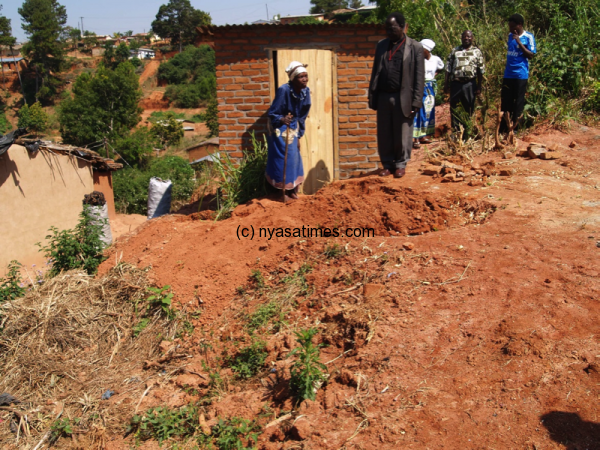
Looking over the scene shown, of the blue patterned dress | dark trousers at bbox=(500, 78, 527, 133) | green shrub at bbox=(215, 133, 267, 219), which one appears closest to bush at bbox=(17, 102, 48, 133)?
green shrub at bbox=(215, 133, 267, 219)

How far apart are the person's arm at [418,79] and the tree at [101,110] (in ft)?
88.5

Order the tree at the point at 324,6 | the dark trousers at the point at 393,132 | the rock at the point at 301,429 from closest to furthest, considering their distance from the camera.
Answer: the rock at the point at 301,429 < the dark trousers at the point at 393,132 < the tree at the point at 324,6

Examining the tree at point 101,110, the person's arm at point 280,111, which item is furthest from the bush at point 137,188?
the person's arm at point 280,111

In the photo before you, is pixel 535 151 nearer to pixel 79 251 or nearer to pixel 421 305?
pixel 421 305

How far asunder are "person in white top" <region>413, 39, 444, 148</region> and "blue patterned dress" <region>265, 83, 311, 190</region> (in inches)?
90.2

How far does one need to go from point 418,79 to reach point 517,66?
1777mm

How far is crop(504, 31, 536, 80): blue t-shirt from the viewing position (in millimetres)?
6168

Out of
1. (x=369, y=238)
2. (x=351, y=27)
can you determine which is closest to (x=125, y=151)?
(x=351, y=27)

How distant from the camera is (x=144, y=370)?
14.2 ft

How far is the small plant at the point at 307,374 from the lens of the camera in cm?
314

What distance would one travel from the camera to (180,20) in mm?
57969

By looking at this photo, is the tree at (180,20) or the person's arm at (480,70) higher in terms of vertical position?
the tree at (180,20)

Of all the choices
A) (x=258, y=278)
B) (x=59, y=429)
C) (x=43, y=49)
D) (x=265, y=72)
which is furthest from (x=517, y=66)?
(x=43, y=49)

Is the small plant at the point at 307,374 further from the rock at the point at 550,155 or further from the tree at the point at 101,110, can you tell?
the tree at the point at 101,110
